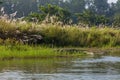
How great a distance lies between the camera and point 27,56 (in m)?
14.5

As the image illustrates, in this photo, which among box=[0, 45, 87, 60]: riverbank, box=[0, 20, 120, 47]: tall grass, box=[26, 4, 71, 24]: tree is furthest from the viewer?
box=[26, 4, 71, 24]: tree

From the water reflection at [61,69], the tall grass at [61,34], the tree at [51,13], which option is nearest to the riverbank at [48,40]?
the tall grass at [61,34]

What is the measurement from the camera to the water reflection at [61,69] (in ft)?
32.6

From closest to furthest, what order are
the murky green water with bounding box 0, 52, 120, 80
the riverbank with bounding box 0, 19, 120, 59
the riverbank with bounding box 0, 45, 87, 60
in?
the murky green water with bounding box 0, 52, 120, 80
the riverbank with bounding box 0, 45, 87, 60
the riverbank with bounding box 0, 19, 120, 59

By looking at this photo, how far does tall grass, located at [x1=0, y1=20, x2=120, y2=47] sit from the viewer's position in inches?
700

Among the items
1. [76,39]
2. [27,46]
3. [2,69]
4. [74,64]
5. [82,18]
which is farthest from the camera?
[82,18]

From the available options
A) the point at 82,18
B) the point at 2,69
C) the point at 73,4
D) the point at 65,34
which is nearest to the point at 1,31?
the point at 65,34

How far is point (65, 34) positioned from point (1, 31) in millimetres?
2934

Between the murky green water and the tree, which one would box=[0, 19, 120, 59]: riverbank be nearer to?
the murky green water

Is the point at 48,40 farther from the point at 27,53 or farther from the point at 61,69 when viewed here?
the point at 61,69

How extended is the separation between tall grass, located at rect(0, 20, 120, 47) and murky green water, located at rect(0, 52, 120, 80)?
13.5ft

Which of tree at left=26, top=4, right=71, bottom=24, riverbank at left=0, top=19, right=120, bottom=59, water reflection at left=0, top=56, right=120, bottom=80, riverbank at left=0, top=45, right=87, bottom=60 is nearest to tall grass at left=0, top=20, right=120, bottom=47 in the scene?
riverbank at left=0, top=19, right=120, bottom=59

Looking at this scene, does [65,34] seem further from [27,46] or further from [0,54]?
[0,54]

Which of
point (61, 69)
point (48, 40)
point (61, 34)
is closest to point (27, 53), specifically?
point (61, 69)
